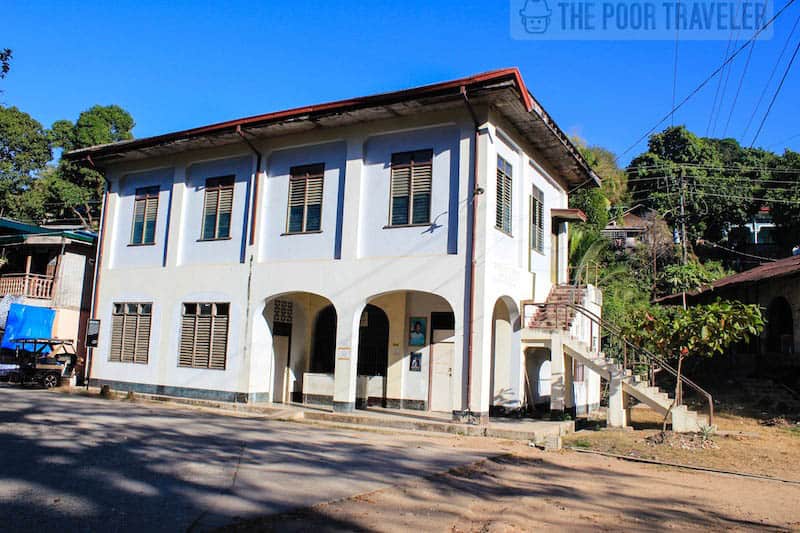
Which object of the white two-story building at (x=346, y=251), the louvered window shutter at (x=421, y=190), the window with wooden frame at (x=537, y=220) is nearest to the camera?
the white two-story building at (x=346, y=251)

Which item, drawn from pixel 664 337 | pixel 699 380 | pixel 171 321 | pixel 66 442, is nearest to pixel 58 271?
pixel 171 321

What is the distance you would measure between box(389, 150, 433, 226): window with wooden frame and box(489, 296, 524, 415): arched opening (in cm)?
313

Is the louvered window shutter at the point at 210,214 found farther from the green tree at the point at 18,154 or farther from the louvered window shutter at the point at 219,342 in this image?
the green tree at the point at 18,154

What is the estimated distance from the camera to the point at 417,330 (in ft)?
59.7

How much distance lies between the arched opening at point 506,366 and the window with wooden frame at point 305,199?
213 inches

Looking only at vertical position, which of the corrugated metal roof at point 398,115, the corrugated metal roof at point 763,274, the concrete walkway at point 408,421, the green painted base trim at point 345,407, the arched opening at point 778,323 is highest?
the corrugated metal roof at point 398,115

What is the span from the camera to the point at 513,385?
17.4m

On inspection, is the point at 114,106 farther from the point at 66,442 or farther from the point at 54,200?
the point at 66,442

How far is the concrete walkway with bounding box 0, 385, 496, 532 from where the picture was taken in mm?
6617

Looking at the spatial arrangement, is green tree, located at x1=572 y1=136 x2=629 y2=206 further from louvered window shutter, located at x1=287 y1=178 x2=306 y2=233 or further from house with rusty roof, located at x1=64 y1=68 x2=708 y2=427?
louvered window shutter, located at x1=287 y1=178 x2=306 y2=233

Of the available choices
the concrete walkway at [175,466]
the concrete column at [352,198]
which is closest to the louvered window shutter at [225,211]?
the concrete column at [352,198]

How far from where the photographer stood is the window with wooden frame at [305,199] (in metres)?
17.9

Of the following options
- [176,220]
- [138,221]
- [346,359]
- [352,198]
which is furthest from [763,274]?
[138,221]

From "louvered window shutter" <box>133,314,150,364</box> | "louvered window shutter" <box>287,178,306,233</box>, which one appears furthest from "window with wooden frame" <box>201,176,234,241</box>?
"louvered window shutter" <box>133,314,150,364</box>
